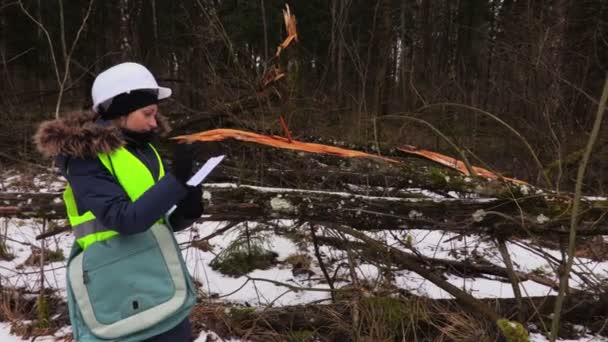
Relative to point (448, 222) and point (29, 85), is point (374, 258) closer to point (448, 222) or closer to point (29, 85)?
point (448, 222)

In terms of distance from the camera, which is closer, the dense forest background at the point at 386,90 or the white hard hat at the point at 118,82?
the white hard hat at the point at 118,82

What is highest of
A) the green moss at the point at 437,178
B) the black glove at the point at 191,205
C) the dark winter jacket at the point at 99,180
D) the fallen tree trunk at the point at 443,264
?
the dark winter jacket at the point at 99,180

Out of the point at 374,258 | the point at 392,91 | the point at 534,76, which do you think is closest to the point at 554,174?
the point at 534,76

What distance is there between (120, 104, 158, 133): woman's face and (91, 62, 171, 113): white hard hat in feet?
0.25

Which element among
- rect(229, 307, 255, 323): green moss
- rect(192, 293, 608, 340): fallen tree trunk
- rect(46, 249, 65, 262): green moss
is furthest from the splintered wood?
rect(46, 249, 65, 262): green moss

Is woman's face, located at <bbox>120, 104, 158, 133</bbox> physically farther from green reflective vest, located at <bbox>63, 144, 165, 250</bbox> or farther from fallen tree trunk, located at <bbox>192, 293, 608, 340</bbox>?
fallen tree trunk, located at <bbox>192, 293, 608, 340</bbox>

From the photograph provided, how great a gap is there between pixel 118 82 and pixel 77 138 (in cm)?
23

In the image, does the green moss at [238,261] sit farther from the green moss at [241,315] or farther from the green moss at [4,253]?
the green moss at [4,253]

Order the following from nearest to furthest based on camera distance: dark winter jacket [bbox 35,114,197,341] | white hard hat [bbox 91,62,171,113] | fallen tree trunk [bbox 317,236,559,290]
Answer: dark winter jacket [bbox 35,114,197,341]
white hard hat [bbox 91,62,171,113]
fallen tree trunk [bbox 317,236,559,290]

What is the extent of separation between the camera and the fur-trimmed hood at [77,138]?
1.35m

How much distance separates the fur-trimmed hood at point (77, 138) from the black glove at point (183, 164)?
19 centimetres

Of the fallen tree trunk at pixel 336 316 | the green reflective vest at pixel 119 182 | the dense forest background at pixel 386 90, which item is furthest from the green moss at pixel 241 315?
the green reflective vest at pixel 119 182

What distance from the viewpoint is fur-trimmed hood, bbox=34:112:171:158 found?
1346 millimetres

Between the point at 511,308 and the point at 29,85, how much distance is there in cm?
1418
